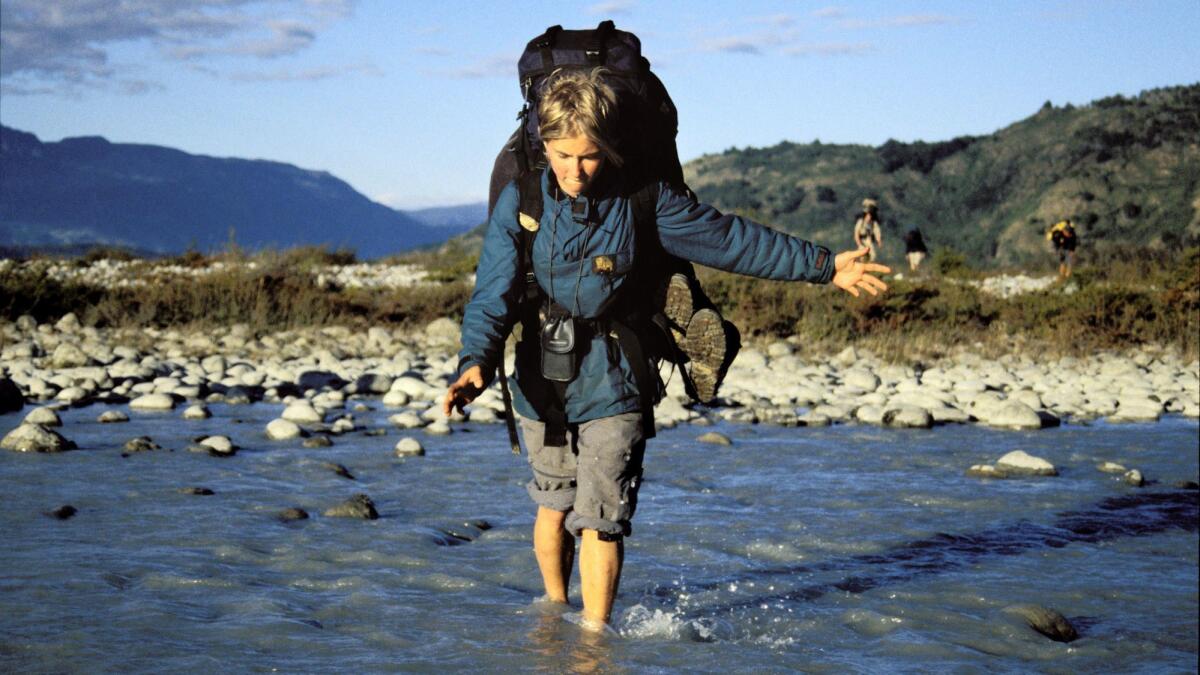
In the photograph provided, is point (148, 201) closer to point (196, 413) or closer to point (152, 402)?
point (152, 402)

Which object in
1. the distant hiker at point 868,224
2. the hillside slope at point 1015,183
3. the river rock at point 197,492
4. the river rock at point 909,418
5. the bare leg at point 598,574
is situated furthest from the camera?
the hillside slope at point 1015,183

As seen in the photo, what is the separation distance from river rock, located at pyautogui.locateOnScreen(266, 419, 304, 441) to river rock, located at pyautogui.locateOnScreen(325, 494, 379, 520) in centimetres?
226

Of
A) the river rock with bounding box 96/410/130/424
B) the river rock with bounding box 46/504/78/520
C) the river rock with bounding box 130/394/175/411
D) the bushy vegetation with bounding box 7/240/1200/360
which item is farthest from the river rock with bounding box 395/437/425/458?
the bushy vegetation with bounding box 7/240/1200/360

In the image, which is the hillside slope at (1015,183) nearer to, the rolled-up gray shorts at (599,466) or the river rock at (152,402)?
the river rock at (152,402)

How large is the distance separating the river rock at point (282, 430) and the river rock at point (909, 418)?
170 inches

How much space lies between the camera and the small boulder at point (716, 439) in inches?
325

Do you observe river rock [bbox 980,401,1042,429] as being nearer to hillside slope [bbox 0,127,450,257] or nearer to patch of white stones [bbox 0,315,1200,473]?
patch of white stones [bbox 0,315,1200,473]

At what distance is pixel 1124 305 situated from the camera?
13656mm

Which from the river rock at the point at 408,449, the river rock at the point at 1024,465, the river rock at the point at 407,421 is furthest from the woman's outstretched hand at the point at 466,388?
the river rock at the point at 407,421

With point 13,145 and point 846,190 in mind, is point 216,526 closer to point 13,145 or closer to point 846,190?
point 846,190

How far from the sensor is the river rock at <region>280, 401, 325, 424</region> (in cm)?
873

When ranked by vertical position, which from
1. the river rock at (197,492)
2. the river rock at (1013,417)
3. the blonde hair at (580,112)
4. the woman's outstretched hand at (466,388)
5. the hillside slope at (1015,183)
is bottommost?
the river rock at (197,492)

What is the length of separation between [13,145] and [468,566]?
17651 cm

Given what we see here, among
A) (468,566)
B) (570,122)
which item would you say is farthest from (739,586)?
(570,122)
